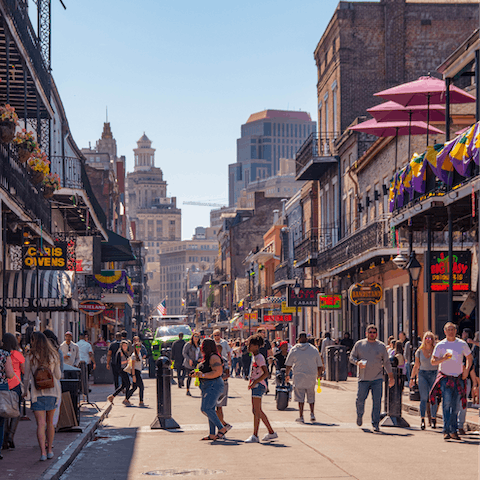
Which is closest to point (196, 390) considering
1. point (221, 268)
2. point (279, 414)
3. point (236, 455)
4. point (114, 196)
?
point (279, 414)

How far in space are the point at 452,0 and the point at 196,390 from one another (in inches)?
865

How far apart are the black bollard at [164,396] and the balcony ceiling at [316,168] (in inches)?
1001

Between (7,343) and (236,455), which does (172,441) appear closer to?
(236,455)

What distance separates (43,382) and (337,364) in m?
18.5

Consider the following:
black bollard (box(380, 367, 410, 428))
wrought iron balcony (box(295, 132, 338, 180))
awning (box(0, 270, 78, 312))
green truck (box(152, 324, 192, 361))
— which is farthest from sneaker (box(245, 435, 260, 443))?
green truck (box(152, 324, 192, 361))

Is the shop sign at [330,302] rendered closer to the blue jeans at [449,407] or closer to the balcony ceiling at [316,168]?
the balcony ceiling at [316,168]

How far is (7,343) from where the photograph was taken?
11.3 m

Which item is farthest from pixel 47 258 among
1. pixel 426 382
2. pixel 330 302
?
pixel 330 302

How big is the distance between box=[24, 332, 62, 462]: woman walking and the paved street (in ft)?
2.03

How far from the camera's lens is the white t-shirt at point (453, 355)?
13.5m

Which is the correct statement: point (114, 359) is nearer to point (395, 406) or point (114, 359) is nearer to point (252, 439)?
point (395, 406)

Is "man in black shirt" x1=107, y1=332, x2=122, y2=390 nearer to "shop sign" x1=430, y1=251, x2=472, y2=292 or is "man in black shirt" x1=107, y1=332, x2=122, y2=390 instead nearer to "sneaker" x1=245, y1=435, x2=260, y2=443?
"shop sign" x1=430, y1=251, x2=472, y2=292

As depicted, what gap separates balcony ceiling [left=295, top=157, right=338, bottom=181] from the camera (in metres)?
39.2

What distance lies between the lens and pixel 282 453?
11672 mm
